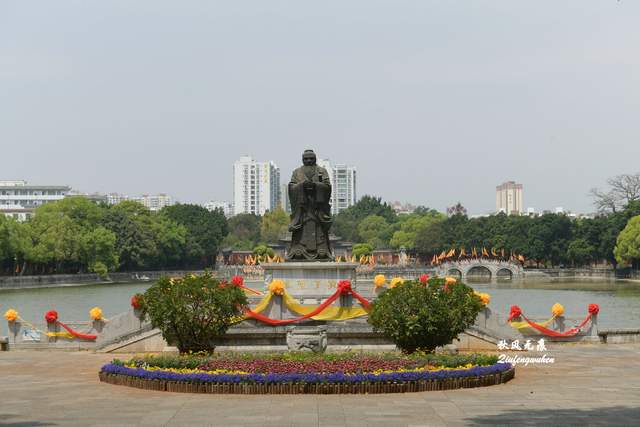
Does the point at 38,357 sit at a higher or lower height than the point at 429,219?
lower

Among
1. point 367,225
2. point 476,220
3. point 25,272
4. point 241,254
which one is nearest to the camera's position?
point 25,272

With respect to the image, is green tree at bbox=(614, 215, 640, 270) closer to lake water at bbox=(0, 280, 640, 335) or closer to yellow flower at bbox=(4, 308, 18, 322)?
lake water at bbox=(0, 280, 640, 335)

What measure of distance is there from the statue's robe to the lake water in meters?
17.7

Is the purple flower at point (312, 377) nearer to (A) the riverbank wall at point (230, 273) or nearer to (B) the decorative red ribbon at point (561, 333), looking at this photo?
(B) the decorative red ribbon at point (561, 333)

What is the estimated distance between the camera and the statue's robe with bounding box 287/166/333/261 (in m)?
33.9

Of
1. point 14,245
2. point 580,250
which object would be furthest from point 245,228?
→ point 14,245

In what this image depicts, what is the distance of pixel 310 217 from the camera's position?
3416 centimetres

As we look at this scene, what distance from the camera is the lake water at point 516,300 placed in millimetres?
61750

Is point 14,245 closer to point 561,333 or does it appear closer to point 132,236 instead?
point 132,236

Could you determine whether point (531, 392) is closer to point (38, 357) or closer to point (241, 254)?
point (38, 357)

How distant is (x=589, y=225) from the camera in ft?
412

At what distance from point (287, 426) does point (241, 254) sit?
482 feet

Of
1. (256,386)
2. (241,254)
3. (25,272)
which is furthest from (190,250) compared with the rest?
(256,386)

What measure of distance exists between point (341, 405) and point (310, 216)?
1554cm
